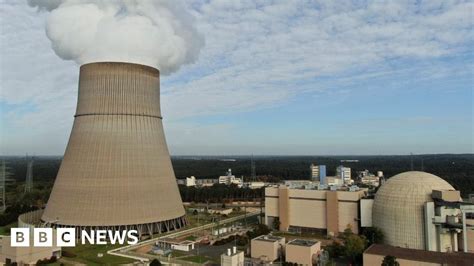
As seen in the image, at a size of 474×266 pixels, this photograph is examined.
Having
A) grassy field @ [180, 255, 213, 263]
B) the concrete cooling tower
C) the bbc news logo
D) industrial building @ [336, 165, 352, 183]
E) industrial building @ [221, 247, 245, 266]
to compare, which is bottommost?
grassy field @ [180, 255, 213, 263]

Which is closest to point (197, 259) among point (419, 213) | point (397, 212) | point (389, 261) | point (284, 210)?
point (389, 261)

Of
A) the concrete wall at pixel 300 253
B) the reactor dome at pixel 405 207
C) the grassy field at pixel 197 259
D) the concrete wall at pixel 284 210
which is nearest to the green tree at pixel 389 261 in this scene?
the concrete wall at pixel 300 253

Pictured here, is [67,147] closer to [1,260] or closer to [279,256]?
[1,260]

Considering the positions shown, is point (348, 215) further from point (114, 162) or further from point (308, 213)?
point (114, 162)

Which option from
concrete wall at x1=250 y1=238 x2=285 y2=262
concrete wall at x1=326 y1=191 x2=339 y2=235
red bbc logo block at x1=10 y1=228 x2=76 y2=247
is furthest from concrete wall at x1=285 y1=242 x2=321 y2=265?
red bbc logo block at x1=10 y1=228 x2=76 y2=247

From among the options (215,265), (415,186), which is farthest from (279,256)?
(415,186)

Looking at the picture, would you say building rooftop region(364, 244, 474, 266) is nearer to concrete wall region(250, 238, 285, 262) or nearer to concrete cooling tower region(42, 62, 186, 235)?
concrete wall region(250, 238, 285, 262)
